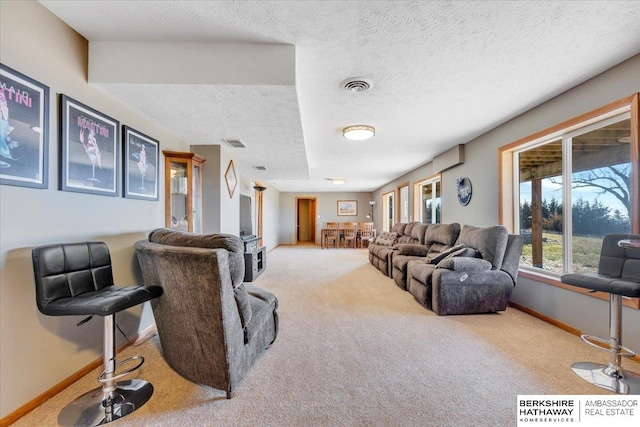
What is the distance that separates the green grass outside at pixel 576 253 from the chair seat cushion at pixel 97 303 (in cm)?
374

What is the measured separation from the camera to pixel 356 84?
236 centimetres

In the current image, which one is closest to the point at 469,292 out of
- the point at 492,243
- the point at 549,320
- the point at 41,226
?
the point at 492,243

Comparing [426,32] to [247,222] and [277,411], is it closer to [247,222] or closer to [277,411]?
[277,411]

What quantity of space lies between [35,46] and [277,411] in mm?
2551

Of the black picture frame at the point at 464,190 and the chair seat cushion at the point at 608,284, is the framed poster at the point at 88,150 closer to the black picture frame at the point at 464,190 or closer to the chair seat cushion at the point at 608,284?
the chair seat cushion at the point at 608,284

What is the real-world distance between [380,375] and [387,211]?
26.3 feet

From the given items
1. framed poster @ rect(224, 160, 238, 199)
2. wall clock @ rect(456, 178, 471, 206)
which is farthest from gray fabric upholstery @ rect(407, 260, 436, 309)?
framed poster @ rect(224, 160, 238, 199)

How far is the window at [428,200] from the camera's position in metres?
5.88

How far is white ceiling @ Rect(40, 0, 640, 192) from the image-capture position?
1.57m

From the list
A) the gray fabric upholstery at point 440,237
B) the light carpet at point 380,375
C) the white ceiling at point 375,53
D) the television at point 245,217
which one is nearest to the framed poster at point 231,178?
the white ceiling at point 375,53

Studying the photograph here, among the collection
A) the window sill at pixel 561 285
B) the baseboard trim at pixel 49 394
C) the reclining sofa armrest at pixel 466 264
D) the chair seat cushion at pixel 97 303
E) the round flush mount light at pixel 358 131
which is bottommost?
the baseboard trim at pixel 49 394

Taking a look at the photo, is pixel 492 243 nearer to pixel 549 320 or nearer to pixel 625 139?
pixel 549 320

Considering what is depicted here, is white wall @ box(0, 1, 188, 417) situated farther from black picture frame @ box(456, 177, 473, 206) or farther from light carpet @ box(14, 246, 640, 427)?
black picture frame @ box(456, 177, 473, 206)

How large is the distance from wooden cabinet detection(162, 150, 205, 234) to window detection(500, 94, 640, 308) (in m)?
3.94
